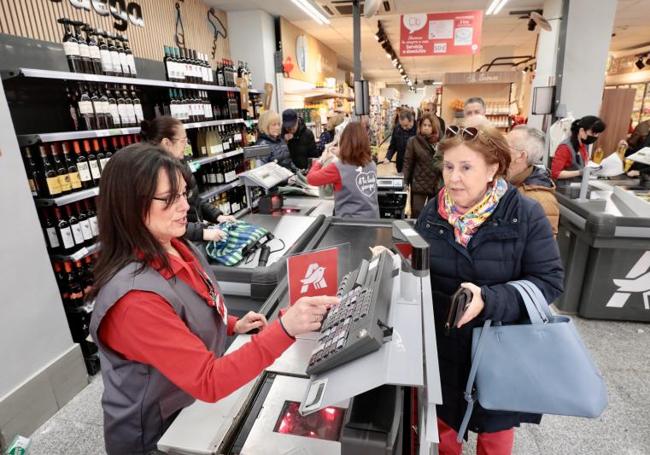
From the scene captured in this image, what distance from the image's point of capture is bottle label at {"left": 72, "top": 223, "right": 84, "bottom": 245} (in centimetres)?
288

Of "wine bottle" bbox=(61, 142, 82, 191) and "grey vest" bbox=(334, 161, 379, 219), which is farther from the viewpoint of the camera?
"grey vest" bbox=(334, 161, 379, 219)

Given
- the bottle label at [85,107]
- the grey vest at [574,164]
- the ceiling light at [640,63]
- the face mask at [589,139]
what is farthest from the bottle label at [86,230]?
the ceiling light at [640,63]

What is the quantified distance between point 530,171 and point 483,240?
1.21m

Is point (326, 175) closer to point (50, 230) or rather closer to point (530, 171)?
point (530, 171)

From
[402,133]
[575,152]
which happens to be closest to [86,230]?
[575,152]

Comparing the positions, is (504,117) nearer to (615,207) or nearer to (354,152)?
(615,207)

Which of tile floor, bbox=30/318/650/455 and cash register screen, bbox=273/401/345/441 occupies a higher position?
cash register screen, bbox=273/401/345/441

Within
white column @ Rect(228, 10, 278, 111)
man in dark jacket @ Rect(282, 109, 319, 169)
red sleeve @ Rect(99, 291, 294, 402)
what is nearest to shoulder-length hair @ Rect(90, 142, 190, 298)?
red sleeve @ Rect(99, 291, 294, 402)

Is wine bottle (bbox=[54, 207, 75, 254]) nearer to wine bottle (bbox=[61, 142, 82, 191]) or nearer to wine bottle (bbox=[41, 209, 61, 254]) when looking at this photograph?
wine bottle (bbox=[41, 209, 61, 254])

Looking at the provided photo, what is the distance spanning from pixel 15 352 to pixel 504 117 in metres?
10.7

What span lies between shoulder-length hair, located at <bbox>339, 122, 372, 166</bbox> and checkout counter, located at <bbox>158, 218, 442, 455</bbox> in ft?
6.65

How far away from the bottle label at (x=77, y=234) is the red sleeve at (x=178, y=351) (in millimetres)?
2300

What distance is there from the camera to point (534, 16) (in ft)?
19.8

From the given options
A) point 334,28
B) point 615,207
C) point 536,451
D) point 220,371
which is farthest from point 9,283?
point 334,28
